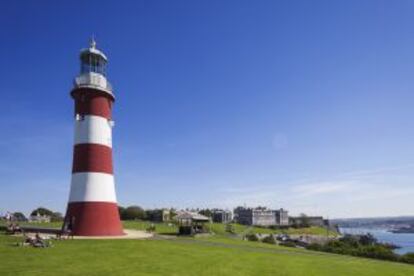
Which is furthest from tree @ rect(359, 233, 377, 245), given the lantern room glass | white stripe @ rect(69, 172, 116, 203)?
the lantern room glass

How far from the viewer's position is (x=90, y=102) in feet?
100

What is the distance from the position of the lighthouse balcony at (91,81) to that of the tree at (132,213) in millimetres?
80612

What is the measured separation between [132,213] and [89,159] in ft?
275

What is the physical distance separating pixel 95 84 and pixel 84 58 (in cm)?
257

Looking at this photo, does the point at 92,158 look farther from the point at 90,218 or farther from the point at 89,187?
the point at 90,218

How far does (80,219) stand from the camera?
28.8 meters

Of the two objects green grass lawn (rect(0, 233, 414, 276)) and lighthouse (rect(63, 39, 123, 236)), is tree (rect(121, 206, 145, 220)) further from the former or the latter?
green grass lawn (rect(0, 233, 414, 276))

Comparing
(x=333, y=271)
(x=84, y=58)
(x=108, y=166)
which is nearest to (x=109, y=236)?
(x=108, y=166)

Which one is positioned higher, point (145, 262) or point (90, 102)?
point (90, 102)

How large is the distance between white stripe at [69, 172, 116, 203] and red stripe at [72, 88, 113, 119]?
4648 millimetres

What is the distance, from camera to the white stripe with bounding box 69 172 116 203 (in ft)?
95.3

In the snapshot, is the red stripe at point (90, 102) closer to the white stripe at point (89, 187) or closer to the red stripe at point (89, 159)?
the red stripe at point (89, 159)

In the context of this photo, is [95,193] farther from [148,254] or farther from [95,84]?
[148,254]

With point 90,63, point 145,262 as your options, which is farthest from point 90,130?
point 145,262
